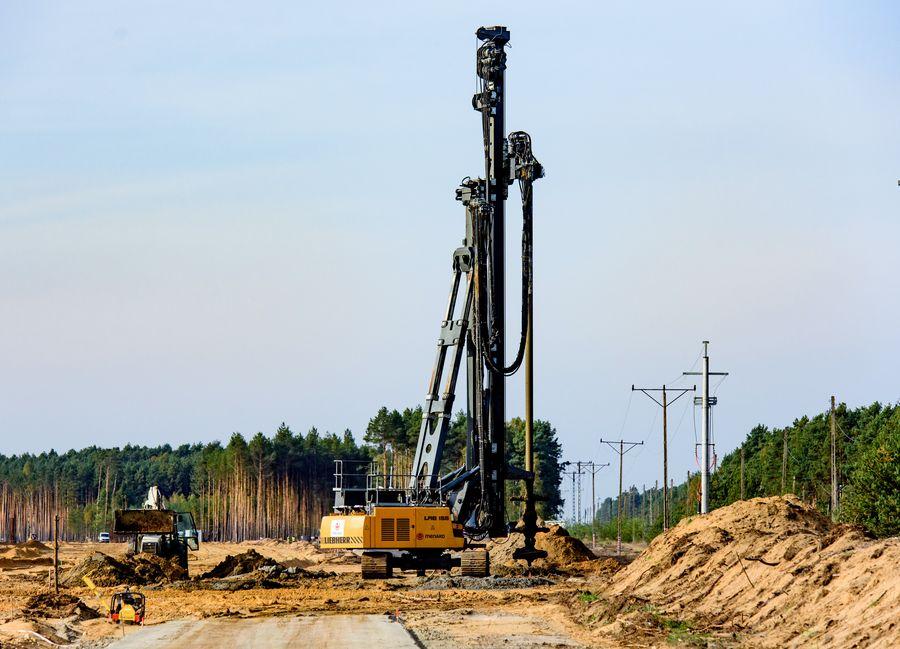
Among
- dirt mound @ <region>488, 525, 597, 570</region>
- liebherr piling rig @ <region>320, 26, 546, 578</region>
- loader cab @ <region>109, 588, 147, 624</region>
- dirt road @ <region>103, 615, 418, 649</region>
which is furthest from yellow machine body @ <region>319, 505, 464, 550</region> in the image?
dirt mound @ <region>488, 525, 597, 570</region>

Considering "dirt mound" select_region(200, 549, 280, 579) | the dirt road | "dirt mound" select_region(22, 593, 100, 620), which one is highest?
the dirt road

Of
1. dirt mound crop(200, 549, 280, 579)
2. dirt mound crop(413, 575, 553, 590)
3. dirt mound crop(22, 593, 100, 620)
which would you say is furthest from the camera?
dirt mound crop(200, 549, 280, 579)

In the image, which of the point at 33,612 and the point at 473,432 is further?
the point at 473,432

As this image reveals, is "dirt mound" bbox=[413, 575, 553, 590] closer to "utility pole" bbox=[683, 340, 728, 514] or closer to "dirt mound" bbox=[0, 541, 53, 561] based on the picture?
"utility pole" bbox=[683, 340, 728, 514]

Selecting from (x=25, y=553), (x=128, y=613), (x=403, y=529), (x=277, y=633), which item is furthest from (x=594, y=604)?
(x=25, y=553)

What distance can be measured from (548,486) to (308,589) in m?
115

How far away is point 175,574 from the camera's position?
46.3 meters

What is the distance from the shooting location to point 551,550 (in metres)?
54.4

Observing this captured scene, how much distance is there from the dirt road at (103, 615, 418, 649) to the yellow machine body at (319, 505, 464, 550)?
870cm

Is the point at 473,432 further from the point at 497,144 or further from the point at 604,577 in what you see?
the point at 497,144

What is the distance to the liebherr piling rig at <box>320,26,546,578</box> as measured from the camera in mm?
39844

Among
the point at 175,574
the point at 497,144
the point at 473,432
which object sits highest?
the point at 497,144

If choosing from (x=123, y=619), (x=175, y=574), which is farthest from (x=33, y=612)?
(x=175, y=574)

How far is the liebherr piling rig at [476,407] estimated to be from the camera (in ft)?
131
